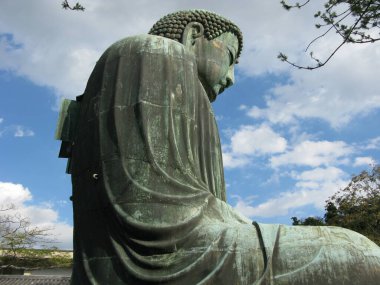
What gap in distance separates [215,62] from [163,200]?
1.90 m

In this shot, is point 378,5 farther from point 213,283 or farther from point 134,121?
point 213,283

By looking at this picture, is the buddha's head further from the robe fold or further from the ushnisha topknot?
the robe fold

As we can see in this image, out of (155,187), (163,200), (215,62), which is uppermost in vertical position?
(215,62)

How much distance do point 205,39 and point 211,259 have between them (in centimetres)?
248

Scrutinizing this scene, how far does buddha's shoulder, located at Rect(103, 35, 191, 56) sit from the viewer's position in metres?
4.42

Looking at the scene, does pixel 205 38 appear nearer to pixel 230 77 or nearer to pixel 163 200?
pixel 230 77

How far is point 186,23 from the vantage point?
5250 mm

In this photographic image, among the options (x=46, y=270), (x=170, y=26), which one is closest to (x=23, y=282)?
(x=46, y=270)

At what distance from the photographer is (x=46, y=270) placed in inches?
1036

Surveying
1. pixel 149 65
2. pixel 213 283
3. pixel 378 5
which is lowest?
pixel 213 283

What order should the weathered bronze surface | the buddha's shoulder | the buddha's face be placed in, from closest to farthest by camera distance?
the weathered bronze surface → the buddha's shoulder → the buddha's face

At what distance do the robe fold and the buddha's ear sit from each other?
61 cm

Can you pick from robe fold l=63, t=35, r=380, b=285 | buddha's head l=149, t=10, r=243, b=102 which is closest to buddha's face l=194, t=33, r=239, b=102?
buddha's head l=149, t=10, r=243, b=102

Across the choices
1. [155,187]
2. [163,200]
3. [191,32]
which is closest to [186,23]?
[191,32]
